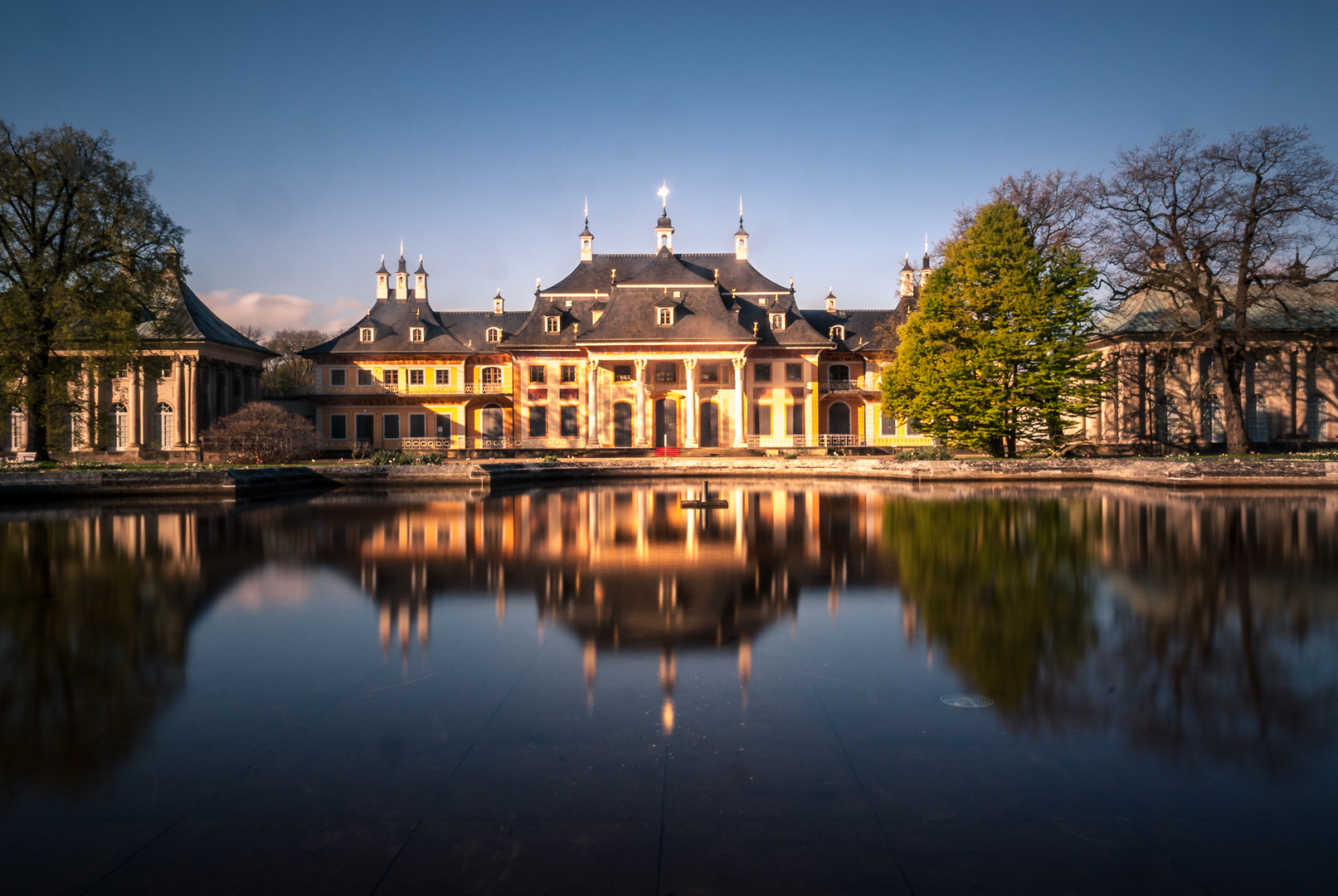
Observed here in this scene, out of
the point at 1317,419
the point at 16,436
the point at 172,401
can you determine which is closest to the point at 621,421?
the point at 172,401

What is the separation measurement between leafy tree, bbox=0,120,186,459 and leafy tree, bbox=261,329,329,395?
42.6 m

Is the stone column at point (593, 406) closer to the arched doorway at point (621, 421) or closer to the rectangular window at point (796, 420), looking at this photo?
the arched doorway at point (621, 421)

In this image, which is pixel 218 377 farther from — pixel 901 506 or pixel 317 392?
pixel 901 506

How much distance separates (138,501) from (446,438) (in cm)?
3076

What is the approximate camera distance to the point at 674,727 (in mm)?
4949

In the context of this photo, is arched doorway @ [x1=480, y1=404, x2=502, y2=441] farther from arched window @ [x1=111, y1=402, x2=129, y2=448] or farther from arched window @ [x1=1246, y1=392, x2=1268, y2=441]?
arched window @ [x1=1246, y1=392, x2=1268, y2=441]

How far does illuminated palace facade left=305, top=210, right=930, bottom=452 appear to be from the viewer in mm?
47875

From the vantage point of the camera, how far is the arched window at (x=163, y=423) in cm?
4725

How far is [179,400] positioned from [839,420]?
138ft

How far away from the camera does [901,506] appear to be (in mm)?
19203

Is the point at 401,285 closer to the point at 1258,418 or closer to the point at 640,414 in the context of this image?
the point at 640,414

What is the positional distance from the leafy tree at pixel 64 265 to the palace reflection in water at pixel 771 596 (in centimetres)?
1411

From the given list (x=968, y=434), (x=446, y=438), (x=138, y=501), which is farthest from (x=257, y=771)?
(x=446, y=438)

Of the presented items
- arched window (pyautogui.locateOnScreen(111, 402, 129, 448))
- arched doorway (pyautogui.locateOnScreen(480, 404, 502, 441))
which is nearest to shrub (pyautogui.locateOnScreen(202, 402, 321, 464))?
arched window (pyautogui.locateOnScreen(111, 402, 129, 448))
